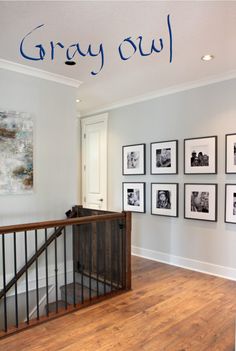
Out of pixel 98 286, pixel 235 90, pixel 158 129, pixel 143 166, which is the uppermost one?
pixel 235 90

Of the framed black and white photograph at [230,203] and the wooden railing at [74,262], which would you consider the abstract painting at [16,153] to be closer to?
the wooden railing at [74,262]

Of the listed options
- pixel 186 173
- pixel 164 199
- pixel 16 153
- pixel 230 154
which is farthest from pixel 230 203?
Answer: pixel 16 153

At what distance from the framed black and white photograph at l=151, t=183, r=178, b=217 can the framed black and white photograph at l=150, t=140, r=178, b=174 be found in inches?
8.8

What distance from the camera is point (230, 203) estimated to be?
3.58 meters

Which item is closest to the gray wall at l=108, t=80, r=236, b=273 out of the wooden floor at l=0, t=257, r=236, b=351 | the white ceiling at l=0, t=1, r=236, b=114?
the white ceiling at l=0, t=1, r=236, b=114

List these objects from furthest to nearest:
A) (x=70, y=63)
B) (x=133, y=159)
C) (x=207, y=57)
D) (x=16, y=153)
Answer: (x=133, y=159)
(x=16, y=153)
(x=70, y=63)
(x=207, y=57)

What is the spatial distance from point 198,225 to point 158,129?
1589mm

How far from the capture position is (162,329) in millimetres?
2422

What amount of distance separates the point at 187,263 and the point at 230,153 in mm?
1681

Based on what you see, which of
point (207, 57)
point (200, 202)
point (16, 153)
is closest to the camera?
point (207, 57)

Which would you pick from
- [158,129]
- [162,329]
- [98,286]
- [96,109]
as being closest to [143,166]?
[158,129]

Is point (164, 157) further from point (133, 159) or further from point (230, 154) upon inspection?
point (230, 154)

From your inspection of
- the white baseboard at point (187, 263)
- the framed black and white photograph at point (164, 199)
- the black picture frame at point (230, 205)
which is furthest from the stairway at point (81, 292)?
the black picture frame at point (230, 205)

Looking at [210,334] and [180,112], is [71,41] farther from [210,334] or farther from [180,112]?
[210,334]
